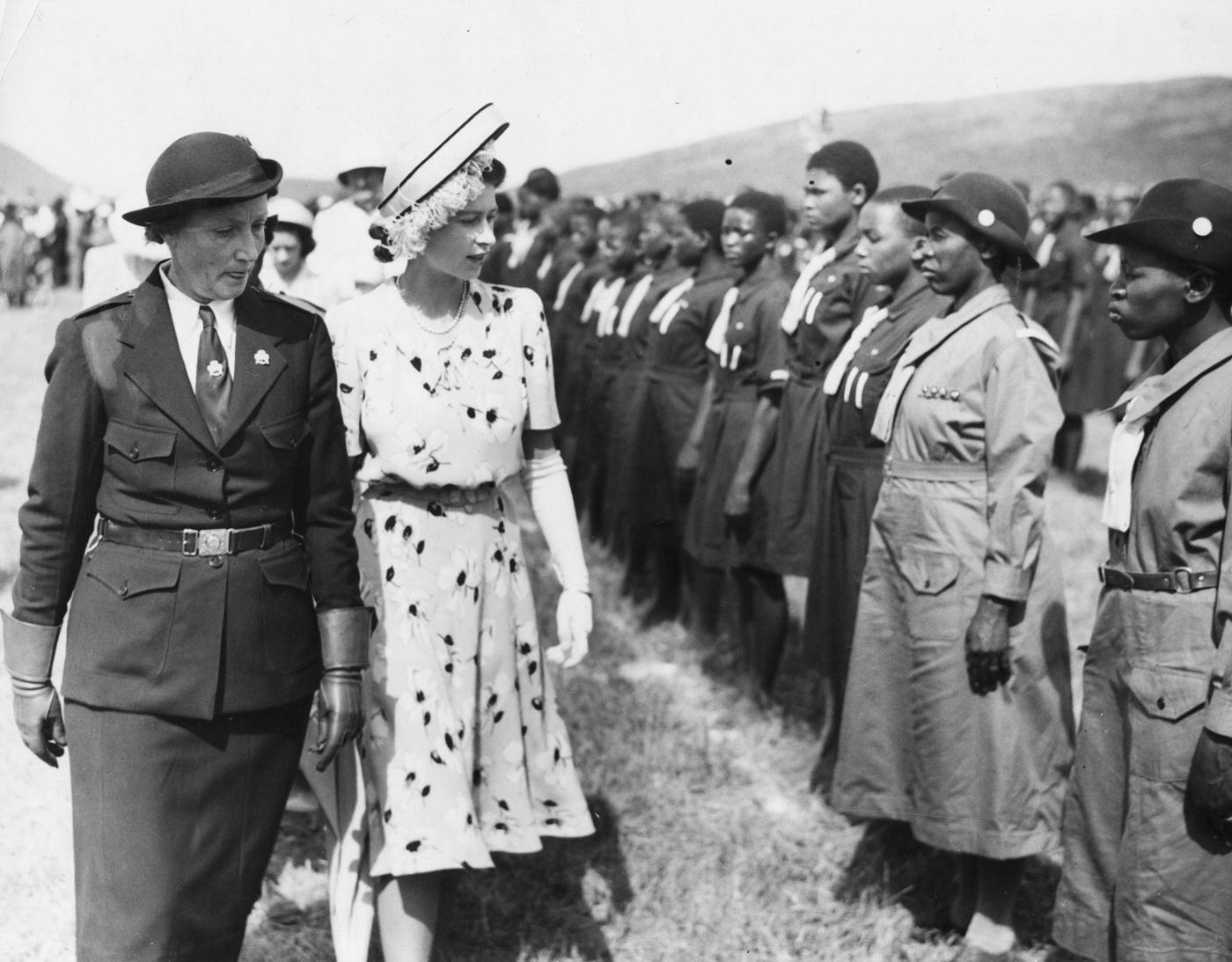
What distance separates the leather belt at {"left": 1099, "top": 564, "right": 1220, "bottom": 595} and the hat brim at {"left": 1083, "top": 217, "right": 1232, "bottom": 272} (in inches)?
26.0

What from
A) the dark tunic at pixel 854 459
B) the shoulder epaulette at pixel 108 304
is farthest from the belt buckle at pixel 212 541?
the dark tunic at pixel 854 459

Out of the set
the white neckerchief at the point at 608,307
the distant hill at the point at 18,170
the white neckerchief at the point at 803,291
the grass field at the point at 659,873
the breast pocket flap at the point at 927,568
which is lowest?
the grass field at the point at 659,873

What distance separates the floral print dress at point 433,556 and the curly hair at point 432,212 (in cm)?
15

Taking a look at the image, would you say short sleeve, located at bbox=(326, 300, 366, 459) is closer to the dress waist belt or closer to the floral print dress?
the floral print dress

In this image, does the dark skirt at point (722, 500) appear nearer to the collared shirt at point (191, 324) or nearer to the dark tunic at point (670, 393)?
the dark tunic at point (670, 393)

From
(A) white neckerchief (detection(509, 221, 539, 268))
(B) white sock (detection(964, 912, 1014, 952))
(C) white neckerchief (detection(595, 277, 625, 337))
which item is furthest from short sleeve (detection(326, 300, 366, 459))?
(A) white neckerchief (detection(509, 221, 539, 268))

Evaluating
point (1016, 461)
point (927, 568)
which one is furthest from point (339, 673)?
point (1016, 461)

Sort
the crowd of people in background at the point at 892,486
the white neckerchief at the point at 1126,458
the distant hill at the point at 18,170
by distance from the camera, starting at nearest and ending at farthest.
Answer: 1. the white neckerchief at the point at 1126,458
2. the crowd of people in background at the point at 892,486
3. the distant hill at the point at 18,170

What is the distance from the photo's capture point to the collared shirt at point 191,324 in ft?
9.27

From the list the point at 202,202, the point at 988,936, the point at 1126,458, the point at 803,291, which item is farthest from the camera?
the point at 803,291

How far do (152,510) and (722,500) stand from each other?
374 cm

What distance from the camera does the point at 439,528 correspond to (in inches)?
135

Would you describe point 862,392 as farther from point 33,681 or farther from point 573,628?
point 33,681

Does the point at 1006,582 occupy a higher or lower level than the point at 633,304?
lower
